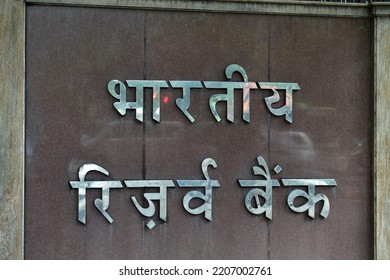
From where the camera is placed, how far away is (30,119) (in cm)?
546

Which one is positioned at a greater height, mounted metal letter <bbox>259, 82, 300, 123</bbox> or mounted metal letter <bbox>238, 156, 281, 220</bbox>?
mounted metal letter <bbox>259, 82, 300, 123</bbox>

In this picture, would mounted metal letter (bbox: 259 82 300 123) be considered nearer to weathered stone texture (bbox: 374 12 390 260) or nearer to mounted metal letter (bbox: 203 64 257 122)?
mounted metal letter (bbox: 203 64 257 122)

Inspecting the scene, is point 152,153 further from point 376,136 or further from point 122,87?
point 376,136

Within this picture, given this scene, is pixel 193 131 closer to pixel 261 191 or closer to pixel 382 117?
pixel 261 191

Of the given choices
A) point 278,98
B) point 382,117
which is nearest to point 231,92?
point 278,98

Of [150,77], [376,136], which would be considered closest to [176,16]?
[150,77]

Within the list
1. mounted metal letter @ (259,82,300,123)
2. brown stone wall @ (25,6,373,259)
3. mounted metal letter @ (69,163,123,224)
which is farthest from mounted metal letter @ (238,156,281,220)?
mounted metal letter @ (69,163,123,224)

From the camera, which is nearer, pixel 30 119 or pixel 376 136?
pixel 30 119

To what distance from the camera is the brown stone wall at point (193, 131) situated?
5492 mm

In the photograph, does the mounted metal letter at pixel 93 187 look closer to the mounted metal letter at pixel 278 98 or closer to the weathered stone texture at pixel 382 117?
the mounted metal letter at pixel 278 98

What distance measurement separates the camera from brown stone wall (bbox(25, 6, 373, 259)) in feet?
18.0

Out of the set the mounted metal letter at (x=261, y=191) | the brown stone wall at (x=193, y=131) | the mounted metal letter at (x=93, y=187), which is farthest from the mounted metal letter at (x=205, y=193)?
the mounted metal letter at (x=93, y=187)

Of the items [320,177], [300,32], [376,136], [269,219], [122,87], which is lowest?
[269,219]

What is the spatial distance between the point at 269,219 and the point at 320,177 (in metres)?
0.65
